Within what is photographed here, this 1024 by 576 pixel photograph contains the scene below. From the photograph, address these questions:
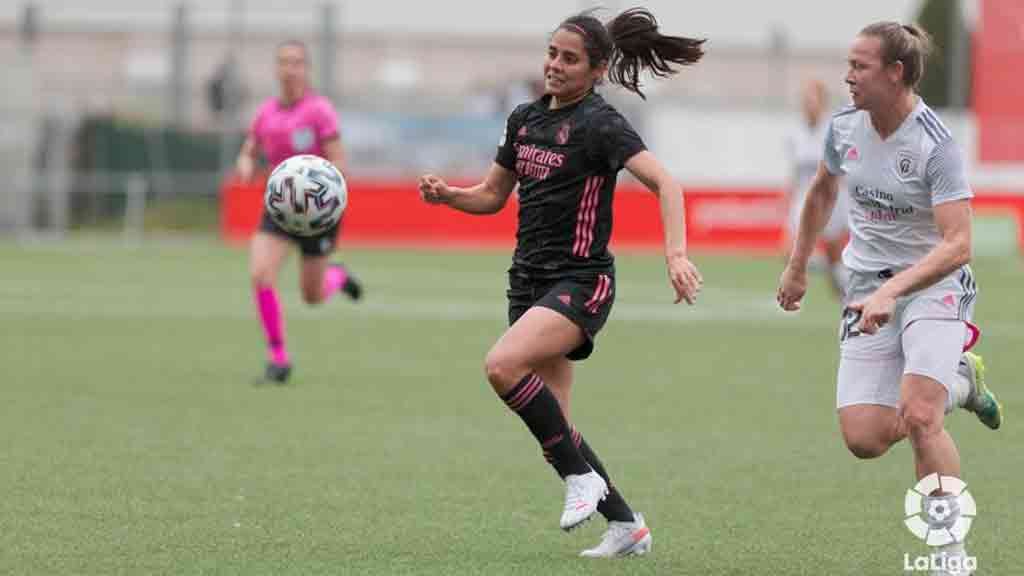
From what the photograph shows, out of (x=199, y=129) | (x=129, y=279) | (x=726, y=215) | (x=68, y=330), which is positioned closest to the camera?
(x=68, y=330)

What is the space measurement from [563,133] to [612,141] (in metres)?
0.21

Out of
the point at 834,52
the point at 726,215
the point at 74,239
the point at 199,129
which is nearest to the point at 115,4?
Answer: the point at 199,129

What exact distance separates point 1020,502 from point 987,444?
6.80 ft

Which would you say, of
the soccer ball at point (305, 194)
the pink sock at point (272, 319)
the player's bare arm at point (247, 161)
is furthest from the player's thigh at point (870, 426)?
the player's bare arm at point (247, 161)

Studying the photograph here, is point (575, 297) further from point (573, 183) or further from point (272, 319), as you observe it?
point (272, 319)

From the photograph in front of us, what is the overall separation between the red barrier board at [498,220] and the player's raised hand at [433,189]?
84.2ft

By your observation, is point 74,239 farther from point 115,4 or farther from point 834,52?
point 834,52

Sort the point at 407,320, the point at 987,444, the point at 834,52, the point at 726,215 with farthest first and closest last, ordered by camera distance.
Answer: the point at 834,52, the point at 726,215, the point at 407,320, the point at 987,444

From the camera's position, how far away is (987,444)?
37.4 ft

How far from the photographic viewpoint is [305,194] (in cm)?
930

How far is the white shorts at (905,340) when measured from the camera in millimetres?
7508

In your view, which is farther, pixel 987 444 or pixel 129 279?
pixel 129 279

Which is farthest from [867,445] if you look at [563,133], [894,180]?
[563,133]

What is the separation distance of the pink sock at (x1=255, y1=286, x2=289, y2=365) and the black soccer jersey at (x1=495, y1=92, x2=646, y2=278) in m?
6.21
